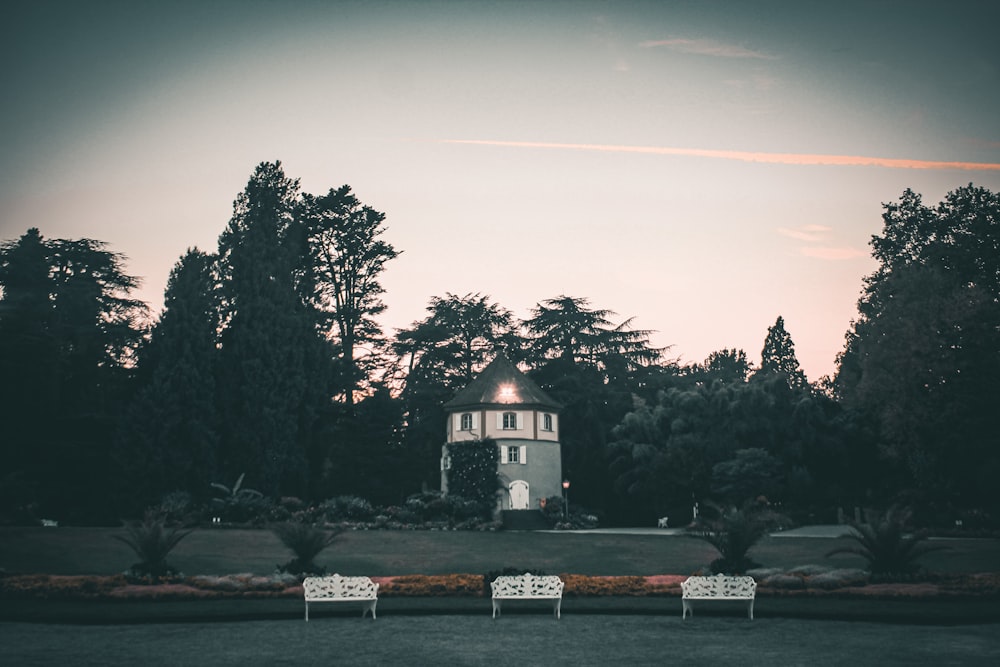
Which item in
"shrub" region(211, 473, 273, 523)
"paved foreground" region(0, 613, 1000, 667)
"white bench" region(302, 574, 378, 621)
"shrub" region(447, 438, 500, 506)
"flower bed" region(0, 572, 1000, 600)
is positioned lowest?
"paved foreground" region(0, 613, 1000, 667)

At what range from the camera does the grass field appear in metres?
27.1

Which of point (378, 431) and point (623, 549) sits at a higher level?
point (378, 431)

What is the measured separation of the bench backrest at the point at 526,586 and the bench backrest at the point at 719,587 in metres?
2.60

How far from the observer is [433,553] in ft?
102

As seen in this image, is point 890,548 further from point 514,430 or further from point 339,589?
point 514,430

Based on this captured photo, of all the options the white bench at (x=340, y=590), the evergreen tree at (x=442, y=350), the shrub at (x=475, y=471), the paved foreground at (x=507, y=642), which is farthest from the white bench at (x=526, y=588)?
the evergreen tree at (x=442, y=350)

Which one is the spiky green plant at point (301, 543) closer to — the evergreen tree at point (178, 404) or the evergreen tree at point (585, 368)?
the evergreen tree at point (178, 404)

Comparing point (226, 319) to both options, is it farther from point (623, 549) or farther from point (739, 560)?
point (739, 560)

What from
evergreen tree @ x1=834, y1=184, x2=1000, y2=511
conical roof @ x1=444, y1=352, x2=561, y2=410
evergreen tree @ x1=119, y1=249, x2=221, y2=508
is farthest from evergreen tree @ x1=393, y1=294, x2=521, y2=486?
evergreen tree @ x1=834, y1=184, x2=1000, y2=511

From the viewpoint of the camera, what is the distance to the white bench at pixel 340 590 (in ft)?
60.6

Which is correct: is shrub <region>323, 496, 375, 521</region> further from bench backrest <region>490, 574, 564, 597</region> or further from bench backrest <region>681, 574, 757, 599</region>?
bench backrest <region>681, 574, 757, 599</region>

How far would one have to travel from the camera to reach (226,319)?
4888 cm

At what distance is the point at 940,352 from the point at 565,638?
3306cm

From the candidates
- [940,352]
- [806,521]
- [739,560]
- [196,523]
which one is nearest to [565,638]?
[739,560]
